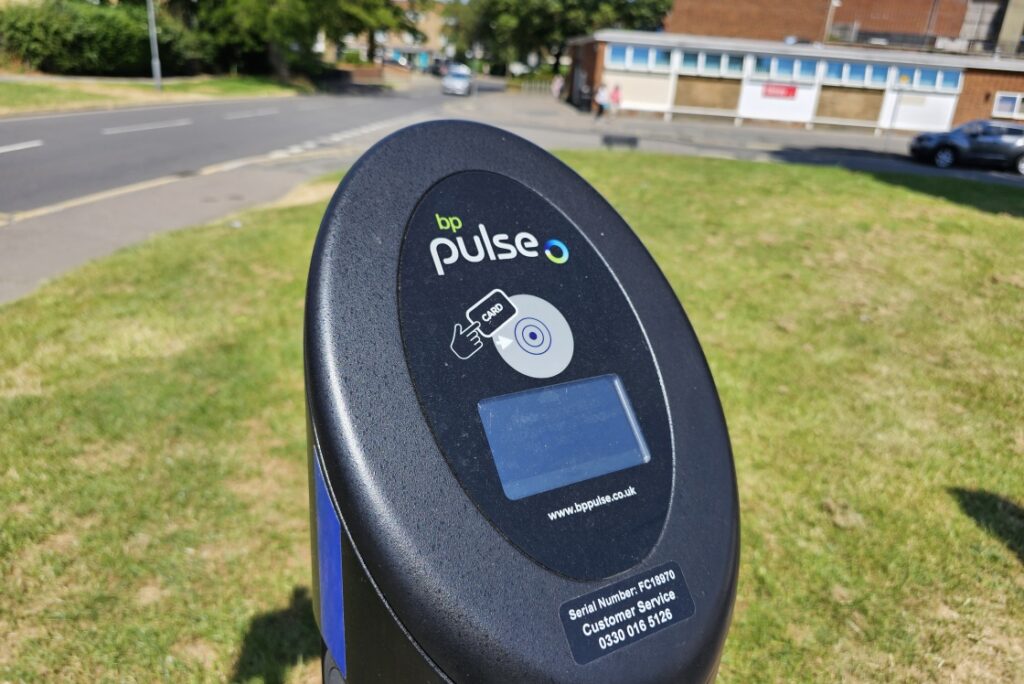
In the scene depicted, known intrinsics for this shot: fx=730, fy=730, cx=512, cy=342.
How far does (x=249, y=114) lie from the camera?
22.3 meters

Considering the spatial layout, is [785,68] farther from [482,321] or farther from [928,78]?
[482,321]

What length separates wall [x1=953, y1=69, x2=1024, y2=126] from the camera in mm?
29484

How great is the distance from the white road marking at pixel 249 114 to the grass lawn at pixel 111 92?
311 centimetres

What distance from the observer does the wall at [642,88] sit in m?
29.8

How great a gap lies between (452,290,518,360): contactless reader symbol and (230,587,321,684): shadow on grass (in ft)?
6.29

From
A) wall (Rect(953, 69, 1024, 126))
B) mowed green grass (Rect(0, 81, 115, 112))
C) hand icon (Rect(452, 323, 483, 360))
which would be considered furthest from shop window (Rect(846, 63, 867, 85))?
hand icon (Rect(452, 323, 483, 360))

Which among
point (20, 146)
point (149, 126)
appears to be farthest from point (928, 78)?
point (20, 146)

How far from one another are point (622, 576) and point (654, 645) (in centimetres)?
13

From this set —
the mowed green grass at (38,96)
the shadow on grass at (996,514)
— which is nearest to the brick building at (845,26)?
the mowed green grass at (38,96)

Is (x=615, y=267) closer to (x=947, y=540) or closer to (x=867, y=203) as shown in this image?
(x=947, y=540)

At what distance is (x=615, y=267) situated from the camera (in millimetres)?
1811

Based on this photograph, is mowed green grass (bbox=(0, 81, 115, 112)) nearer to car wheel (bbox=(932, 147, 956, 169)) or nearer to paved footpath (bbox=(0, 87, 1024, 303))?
paved footpath (bbox=(0, 87, 1024, 303))

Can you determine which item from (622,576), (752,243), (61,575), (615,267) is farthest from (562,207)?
(752,243)

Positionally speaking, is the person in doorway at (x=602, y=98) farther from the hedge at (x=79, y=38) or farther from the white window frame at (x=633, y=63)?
the hedge at (x=79, y=38)
